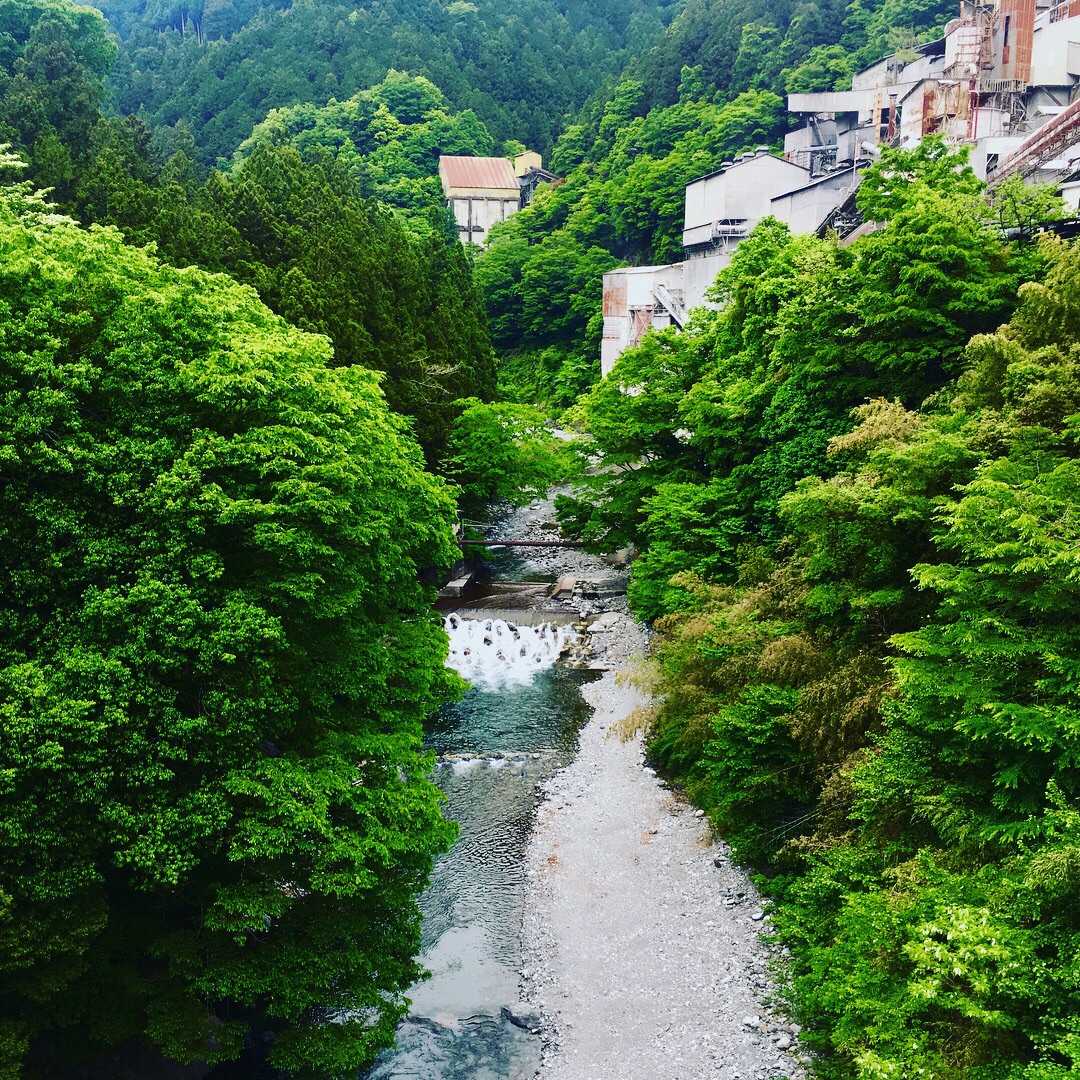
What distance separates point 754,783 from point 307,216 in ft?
89.0

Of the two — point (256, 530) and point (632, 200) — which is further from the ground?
point (632, 200)

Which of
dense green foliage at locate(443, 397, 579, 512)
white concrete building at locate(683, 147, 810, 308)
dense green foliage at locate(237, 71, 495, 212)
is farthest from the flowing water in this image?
dense green foliage at locate(237, 71, 495, 212)

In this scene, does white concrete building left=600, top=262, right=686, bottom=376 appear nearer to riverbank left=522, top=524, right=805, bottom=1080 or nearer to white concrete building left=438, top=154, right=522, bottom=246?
riverbank left=522, top=524, right=805, bottom=1080

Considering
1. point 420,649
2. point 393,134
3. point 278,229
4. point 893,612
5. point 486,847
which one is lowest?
point 486,847

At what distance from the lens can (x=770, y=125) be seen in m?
58.1

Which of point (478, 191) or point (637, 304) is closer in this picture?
point (637, 304)

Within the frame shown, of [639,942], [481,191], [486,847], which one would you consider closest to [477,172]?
[481,191]

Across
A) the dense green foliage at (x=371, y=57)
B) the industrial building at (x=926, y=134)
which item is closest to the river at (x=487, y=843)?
the industrial building at (x=926, y=134)

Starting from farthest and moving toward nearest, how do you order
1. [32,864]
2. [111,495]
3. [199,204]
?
1. [199,204]
2. [111,495]
3. [32,864]

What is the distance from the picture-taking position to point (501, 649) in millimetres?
26953

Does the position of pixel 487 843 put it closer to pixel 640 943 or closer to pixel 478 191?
pixel 640 943

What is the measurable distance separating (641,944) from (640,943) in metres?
0.03

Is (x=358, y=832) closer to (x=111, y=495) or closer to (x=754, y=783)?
(x=111, y=495)

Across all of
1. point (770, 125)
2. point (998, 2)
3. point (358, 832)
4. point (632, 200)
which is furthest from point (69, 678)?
point (770, 125)
